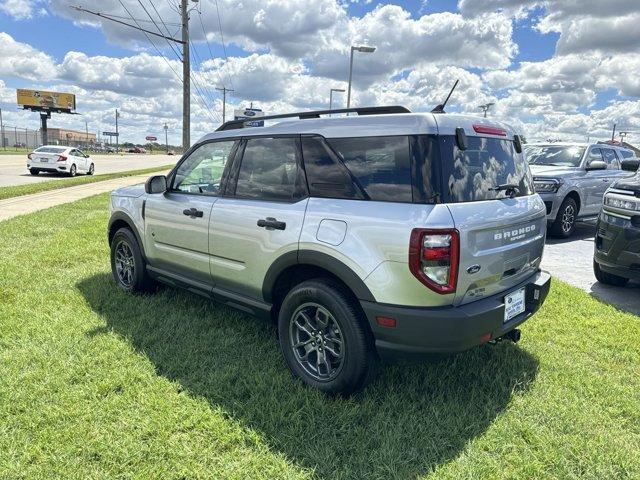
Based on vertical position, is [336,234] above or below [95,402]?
above

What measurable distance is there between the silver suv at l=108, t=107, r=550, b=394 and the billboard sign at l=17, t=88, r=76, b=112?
244 ft

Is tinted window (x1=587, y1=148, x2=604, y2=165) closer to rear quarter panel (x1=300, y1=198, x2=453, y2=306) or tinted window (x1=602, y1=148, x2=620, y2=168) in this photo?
tinted window (x1=602, y1=148, x2=620, y2=168)

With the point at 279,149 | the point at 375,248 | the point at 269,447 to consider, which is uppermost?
the point at 279,149

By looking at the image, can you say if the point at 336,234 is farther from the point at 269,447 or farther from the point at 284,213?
the point at 269,447

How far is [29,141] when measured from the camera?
7406cm

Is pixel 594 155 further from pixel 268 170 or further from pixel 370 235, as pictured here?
pixel 370 235

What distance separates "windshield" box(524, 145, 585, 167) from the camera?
374 inches

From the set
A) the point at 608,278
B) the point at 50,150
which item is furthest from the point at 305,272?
the point at 50,150

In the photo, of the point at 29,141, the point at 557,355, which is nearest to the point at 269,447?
the point at 557,355

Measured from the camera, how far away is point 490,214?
284cm

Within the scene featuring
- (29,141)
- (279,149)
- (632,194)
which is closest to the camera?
(279,149)

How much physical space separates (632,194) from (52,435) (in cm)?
561

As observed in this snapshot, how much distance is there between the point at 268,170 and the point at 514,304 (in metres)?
1.96

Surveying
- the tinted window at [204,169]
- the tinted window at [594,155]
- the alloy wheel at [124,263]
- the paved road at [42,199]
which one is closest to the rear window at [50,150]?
the paved road at [42,199]
